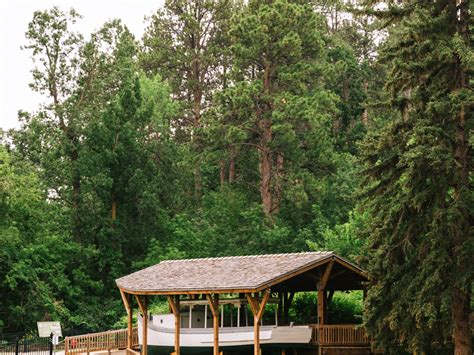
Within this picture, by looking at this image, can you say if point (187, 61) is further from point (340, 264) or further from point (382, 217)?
point (382, 217)

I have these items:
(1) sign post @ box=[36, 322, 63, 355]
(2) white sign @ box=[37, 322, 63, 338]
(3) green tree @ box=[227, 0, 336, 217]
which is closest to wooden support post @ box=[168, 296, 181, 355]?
(1) sign post @ box=[36, 322, 63, 355]

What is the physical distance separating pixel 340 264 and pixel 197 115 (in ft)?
114

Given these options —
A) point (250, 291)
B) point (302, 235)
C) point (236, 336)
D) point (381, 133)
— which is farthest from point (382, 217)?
point (302, 235)

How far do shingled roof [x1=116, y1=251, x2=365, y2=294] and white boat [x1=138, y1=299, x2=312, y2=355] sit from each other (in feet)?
5.05

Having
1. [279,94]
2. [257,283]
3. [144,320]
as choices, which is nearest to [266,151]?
[279,94]

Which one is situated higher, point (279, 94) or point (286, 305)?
point (279, 94)

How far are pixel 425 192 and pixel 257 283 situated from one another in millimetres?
6782

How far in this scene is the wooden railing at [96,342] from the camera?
37.7 m

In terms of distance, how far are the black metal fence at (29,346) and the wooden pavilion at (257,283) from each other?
22.7 ft

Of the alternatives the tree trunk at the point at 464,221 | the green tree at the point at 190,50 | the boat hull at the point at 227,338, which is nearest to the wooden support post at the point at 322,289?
the boat hull at the point at 227,338

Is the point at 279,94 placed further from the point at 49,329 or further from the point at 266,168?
the point at 49,329

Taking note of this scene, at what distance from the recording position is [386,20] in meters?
27.9

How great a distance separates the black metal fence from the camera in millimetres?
40688

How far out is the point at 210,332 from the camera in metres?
33.9
